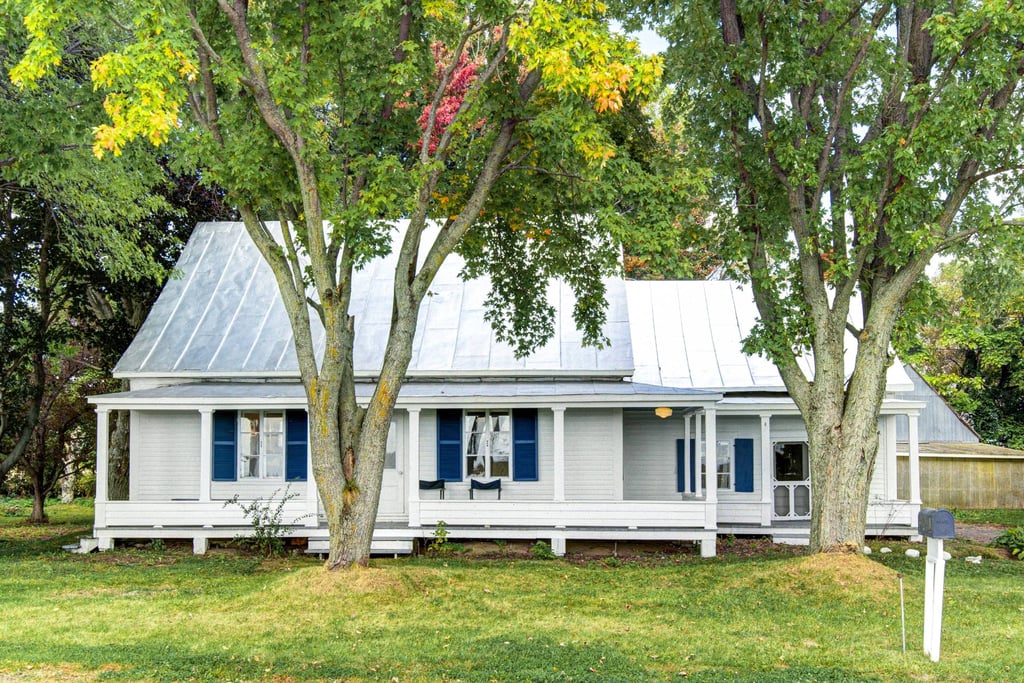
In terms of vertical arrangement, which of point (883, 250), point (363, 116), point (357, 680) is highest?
point (363, 116)

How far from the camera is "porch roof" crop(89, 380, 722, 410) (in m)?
16.8

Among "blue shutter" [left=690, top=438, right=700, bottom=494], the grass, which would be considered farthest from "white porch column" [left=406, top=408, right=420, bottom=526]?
the grass

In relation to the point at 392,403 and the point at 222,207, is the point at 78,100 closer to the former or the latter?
the point at 392,403

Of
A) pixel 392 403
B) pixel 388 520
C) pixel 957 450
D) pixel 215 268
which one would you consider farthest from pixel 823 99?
pixel 957 450

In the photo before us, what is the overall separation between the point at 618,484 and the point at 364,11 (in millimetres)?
10020

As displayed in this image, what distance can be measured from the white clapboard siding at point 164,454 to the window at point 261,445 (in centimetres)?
95

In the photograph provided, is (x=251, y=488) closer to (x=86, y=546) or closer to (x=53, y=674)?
(x=86, y=546)

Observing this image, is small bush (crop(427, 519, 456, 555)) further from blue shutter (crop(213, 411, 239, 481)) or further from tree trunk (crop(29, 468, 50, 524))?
tree trunk (crop(29, 468, 50, 524))

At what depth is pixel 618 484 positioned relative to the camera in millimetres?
18047

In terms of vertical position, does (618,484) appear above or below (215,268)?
below

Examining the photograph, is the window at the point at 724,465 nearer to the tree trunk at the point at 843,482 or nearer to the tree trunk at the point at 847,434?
the tree trunk at the point at 847,434

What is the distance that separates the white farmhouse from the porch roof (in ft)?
0.16

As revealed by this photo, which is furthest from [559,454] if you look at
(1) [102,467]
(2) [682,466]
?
(1) [102,467]

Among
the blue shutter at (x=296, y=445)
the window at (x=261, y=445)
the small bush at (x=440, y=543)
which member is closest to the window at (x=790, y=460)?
the small bush at (x=440, y=543)
